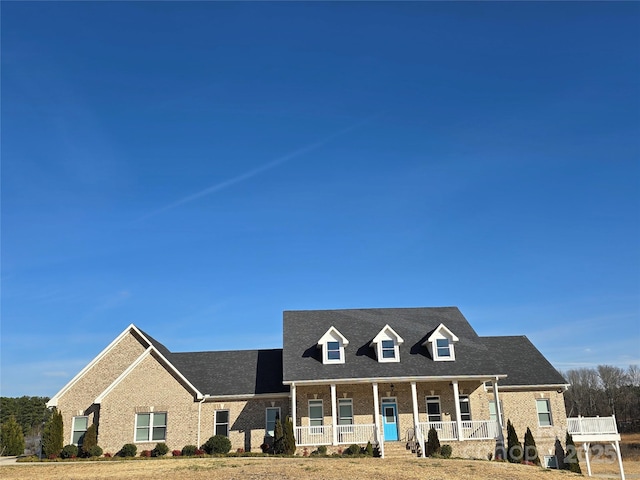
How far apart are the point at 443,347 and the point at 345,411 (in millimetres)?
7185

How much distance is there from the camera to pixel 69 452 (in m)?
29.0

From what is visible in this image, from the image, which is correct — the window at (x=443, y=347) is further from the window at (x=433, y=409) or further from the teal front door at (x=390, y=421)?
the teal front door at (x=390, y=421)

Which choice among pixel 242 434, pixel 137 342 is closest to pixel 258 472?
pixel 242 434

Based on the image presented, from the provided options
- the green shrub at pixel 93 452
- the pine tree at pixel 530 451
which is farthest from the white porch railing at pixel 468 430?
the green shrub at pixel 93 452

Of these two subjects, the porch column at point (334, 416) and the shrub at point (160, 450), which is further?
the shrub at point (160, 450)

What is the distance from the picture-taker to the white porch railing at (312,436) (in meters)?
29.3

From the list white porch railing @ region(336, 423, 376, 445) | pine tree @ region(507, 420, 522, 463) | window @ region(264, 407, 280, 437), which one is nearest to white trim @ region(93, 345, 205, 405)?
window @ region(264, 407, 280, 437)

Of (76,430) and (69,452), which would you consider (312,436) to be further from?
(76,430)

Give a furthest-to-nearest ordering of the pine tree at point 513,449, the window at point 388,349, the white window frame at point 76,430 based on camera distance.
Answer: the window at point 388,349 < the white window frame at point 76,430 < the pine tree at point 513,449

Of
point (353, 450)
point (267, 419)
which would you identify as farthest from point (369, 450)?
point (267, 419)

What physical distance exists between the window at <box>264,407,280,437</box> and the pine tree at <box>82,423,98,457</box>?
9.51m

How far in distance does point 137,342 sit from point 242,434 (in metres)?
8.89

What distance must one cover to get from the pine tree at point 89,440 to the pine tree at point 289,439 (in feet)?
34.6

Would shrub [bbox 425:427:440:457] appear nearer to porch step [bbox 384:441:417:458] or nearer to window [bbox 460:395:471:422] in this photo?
porch step [bbox 384:441:417:458]
